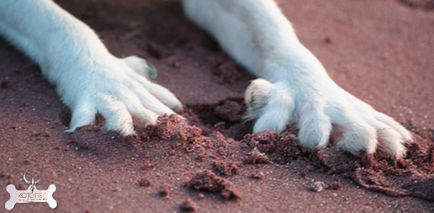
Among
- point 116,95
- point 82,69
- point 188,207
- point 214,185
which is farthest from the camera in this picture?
point 82,69

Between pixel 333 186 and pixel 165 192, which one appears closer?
pixel 165 192

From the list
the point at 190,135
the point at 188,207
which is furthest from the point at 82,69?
the point at 188,207

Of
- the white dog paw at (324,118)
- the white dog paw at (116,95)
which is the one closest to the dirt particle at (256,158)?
the white dog paw at (324,118)

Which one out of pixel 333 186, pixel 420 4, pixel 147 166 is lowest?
pixel 147 166

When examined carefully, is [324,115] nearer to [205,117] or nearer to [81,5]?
[205,117]

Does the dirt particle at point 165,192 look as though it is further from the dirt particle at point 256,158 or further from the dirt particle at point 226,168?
the dirt particle at point 256,158

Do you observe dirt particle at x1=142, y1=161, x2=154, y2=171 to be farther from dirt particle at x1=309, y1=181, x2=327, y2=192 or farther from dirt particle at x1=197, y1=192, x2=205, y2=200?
dirt particle at x1=309, y1=181, x2=327, y2=192

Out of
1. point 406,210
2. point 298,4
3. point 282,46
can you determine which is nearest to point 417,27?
point 298,4

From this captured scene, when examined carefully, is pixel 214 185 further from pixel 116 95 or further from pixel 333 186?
pixel 116 95
